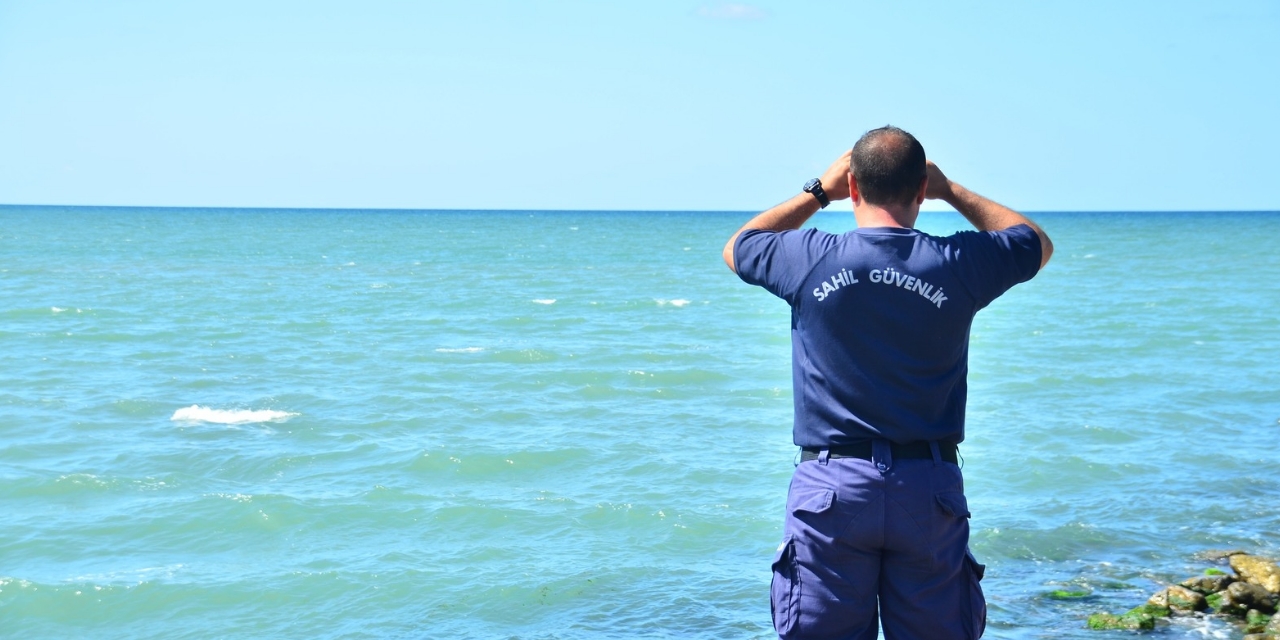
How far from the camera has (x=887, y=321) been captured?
327 centimetres

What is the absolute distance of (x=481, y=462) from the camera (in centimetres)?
1201

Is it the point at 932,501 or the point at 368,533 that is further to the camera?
the point at 368,533

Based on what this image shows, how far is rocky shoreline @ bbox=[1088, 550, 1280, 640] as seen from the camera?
23.4 ft

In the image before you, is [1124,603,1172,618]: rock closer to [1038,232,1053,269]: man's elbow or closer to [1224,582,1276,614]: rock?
[1224,582,1276,614]: rock

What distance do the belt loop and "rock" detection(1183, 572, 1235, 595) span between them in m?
5.39

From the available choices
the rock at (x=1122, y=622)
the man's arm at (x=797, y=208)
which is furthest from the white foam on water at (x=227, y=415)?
the man's arm at (x=797, y=208)

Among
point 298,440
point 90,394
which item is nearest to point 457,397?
point 298,440

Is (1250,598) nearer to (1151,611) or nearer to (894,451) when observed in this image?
(1151,611)

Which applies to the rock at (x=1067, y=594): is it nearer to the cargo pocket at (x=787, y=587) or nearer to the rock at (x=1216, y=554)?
the rock at (x=1216, y=554)

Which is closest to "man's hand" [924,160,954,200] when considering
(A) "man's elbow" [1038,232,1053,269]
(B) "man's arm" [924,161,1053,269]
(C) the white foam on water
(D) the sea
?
(B) "man's arm" [924,161,1053,269]

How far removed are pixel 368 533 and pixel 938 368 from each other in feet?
23.7

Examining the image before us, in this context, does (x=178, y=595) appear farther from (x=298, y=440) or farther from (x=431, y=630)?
(x=298, y=440)

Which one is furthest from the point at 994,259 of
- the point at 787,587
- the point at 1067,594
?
the point at 1067,594

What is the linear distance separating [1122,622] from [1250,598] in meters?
0.85
